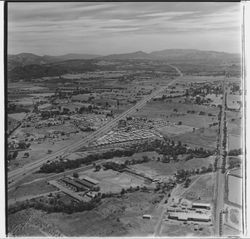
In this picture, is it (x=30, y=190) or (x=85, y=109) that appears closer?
(x=30, y=190)

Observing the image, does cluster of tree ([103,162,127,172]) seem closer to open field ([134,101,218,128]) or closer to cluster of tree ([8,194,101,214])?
cluster of tree ([8,194,101,214])

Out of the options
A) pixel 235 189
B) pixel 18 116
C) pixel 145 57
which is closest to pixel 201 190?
pixel 235 189

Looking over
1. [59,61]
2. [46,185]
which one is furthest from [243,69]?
[46,185]

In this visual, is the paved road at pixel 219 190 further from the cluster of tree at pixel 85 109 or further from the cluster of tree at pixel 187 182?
the cluster of tree at pixel 85 109

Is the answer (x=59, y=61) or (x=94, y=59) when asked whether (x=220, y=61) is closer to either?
(x=94, y=59)

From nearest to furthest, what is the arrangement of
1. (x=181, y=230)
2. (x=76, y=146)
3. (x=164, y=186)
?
1. (x=181, y=230)
2. (x=164, y=186)
3. (x=76, y=146)

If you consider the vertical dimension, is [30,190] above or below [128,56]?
below

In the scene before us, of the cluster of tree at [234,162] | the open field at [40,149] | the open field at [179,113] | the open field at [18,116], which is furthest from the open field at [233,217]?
the open field at [18,116]

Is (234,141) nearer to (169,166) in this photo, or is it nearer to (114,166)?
(169,166)
